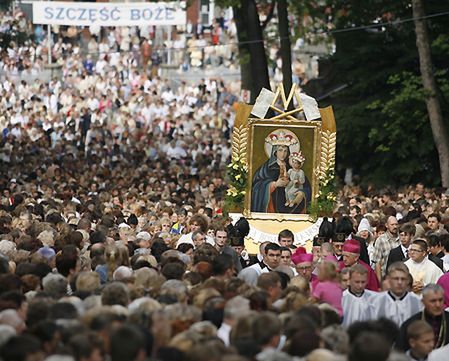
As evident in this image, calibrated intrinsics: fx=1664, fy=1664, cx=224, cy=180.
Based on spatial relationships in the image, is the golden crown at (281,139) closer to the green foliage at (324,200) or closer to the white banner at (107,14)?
the green foliage at (324,200)

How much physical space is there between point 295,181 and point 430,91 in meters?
11.0

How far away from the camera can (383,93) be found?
127ft

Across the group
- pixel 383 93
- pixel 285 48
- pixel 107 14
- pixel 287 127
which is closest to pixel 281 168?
pixel 287 127

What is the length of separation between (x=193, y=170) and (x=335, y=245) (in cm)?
1960

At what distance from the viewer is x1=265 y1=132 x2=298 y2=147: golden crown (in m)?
24.1

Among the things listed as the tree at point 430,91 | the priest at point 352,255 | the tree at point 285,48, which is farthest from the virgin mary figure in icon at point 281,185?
the tree at point 285,48

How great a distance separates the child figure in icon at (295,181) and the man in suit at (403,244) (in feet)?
12.6

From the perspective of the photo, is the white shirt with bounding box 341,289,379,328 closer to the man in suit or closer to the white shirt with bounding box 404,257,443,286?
the white shirt with bounding box 404,257,443,286

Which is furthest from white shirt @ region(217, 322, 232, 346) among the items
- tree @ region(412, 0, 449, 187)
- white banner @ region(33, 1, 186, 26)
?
white banner @ region(33, 1, 186, 26)

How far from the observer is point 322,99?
40.5 m

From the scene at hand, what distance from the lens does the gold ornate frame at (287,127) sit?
24.1m

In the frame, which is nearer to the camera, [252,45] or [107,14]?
[252,45]

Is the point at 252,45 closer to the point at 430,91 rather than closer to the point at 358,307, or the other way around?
the point at 430,91

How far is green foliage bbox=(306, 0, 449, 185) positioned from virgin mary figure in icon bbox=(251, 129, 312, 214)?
11937 millimetres
